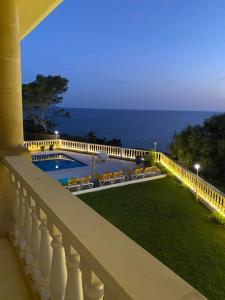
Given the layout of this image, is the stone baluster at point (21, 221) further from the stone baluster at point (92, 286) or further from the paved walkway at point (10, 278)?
the stone baluster at point (92, 286)

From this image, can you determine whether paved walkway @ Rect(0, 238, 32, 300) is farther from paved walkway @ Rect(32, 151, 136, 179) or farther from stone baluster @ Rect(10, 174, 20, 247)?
paved walkway @ Rect(32, 151, 136, 179)

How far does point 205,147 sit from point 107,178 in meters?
6.70

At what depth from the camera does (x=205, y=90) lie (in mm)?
57750

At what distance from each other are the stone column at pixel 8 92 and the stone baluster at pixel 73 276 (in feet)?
5.11

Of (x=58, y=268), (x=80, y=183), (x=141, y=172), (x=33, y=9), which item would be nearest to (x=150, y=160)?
(x=141, y=172)

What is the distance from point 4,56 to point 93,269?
2.10 m

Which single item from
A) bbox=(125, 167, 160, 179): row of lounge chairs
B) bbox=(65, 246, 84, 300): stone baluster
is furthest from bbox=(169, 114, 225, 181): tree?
bbox=(65, 246, 84, 300): stone baluster

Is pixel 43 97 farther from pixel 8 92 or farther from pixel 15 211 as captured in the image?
pixel 15 211

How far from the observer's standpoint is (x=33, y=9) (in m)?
3.28

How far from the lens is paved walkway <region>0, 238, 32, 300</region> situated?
1.59 m

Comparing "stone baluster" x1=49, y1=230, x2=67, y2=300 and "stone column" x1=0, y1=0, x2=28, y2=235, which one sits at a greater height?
"stone column" x1=0, y1=0, x2=28, y2=235

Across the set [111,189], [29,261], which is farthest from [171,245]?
[29,261]

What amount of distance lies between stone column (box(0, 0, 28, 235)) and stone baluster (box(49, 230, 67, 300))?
1.34m

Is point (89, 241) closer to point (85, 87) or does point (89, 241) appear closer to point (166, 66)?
point (166, 66)
